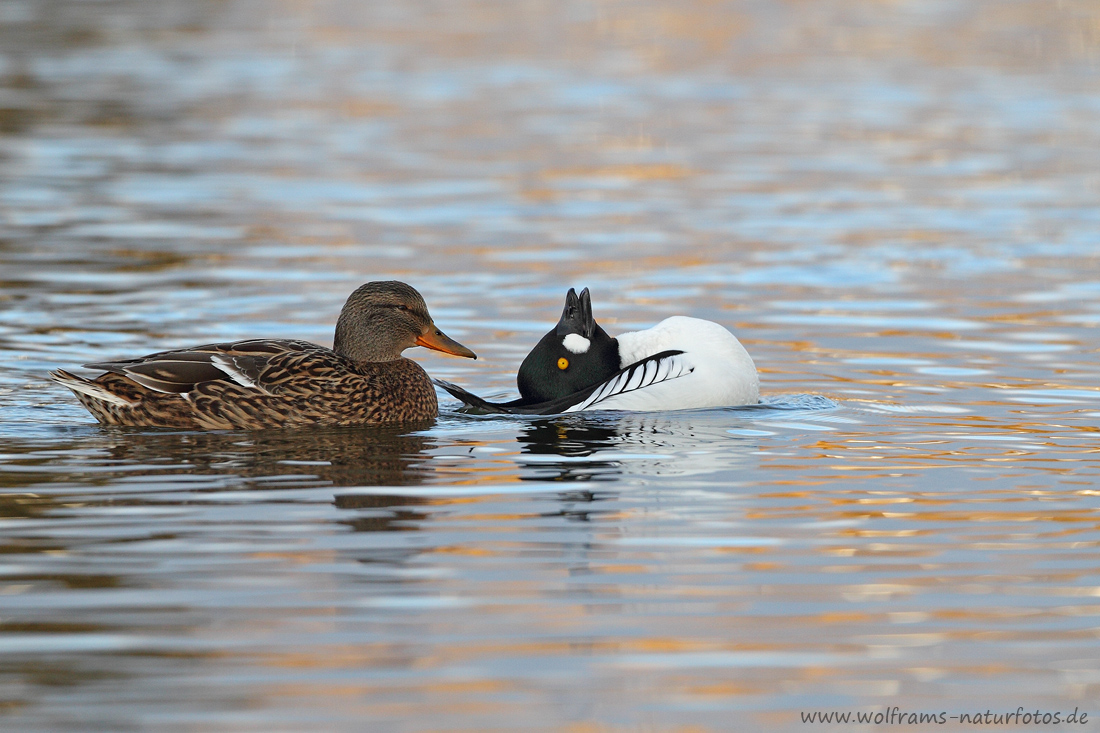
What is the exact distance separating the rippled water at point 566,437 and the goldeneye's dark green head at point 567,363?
43cm

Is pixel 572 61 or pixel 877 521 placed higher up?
pixel 572 61

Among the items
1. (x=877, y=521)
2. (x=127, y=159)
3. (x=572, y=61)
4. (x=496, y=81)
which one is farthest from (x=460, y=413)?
(x=572, y=61)

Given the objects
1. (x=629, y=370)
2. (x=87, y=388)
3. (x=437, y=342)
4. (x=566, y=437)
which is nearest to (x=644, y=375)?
(x=629, y=370)

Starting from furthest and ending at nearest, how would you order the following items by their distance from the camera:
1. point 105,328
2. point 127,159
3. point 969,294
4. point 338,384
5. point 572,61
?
1. point 572,61
2. point 127,159
3. point 969,294
4. point 105,328
5. point 338,384

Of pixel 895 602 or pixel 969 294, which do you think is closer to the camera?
pixel 895 602

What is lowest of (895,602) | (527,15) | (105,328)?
(895,602)

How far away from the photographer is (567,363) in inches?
432

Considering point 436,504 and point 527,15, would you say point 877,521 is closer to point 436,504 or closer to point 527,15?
point 436,504

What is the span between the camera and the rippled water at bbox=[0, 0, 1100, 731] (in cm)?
593

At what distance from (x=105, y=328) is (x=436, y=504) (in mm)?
5933

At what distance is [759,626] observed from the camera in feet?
20.9

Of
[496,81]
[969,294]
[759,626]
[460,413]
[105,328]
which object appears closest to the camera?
[759,626]

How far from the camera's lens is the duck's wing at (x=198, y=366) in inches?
398

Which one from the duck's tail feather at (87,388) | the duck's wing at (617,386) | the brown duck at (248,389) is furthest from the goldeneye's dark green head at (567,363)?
the duck's tail feather at (87,388)
